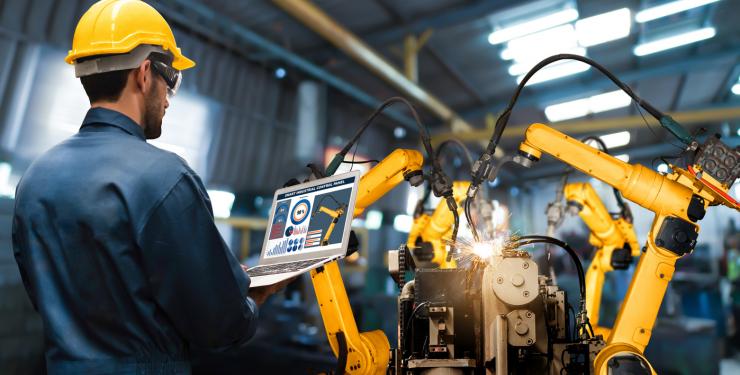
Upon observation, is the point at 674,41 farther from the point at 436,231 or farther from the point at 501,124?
the point at 501,124

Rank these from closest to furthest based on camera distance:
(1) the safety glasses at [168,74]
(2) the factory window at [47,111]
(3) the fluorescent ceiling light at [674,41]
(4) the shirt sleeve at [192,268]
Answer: (4) the shirt sleeve at [192,268]
(1) the safety glasses at [168,74]
(2) the factory window at [47,111]
(3) the fluorescent ceiling light at [674,41]

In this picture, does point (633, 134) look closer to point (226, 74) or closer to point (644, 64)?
point (644, 64)

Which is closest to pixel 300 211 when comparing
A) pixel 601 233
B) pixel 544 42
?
pixel 601 233

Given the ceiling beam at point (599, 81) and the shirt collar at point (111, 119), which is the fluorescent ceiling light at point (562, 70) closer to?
the ceiling beam at point (599, 81)

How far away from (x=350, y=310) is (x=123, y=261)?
1887 millimetres

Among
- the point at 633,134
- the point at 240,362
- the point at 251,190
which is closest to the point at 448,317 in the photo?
the point at 240,362

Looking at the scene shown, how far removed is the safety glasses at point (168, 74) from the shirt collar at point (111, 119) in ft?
0.61

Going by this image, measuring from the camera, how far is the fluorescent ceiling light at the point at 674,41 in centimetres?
600

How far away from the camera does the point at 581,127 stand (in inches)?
298

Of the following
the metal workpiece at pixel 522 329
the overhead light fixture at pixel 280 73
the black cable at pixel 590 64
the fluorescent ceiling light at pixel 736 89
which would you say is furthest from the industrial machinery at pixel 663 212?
the fluorescent ceiling light at pixel 736 89

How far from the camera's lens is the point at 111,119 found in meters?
1.27

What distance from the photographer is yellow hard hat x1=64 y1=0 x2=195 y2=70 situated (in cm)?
135

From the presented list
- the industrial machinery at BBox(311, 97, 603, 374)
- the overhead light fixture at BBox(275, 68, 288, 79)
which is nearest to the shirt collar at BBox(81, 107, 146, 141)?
the industrial machinery at BBox(311, 97, 603, 374)

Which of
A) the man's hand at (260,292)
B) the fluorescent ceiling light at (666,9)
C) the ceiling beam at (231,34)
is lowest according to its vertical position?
the man's hand at (260,292)
